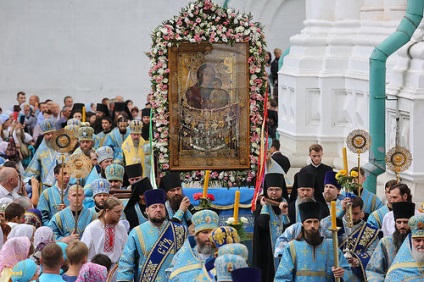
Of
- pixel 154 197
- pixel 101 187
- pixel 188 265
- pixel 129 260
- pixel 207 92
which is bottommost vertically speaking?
pixel 129 260

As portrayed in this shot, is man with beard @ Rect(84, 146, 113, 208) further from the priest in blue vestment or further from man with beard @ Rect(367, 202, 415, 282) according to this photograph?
man with beard @ Rect(367, 202, 415, 282)

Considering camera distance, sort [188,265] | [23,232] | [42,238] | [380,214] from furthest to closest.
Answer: [380,214] → [42,238] → [23,232] → [188,265]

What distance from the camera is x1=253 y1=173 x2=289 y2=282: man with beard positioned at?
1680 centimetres

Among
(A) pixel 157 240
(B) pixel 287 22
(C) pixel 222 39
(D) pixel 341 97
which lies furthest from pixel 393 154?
(B) pixel 287 22

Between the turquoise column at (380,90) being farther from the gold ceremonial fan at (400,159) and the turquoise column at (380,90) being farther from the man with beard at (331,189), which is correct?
the man with beard at (331,189)

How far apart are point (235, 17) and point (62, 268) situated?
6.06 m

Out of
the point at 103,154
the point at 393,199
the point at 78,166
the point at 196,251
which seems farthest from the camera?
the point at 103,154

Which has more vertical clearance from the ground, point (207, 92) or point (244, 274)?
point (207, 92)

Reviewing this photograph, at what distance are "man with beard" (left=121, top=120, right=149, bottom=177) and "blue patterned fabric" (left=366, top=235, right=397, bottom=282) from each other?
7.56 meters

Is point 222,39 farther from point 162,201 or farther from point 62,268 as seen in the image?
point 62,268

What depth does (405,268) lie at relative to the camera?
13.9 metres

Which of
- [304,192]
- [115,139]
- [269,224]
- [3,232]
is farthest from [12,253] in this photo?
[115,139]

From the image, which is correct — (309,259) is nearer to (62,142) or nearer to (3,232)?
(3,232)

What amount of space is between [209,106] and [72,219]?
3093 millimetres
